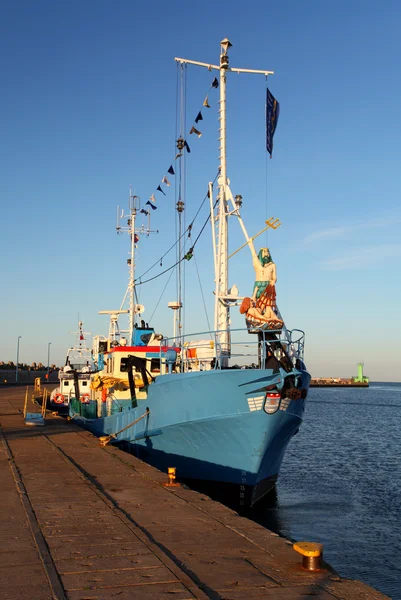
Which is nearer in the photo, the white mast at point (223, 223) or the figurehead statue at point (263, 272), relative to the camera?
the figurehead statue at point (263, 272)

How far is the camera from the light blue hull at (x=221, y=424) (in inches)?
685

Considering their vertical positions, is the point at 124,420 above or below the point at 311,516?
above

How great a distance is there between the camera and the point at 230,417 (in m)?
17.6

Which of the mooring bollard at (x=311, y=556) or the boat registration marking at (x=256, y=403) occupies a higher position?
the boat registration marking at (x=256, y=403)

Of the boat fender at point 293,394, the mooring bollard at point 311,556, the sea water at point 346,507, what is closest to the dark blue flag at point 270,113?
the boat fender at point 293,394

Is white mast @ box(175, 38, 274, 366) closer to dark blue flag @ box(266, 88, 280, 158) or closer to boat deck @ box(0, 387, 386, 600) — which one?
dark blue flag @ box(266, 88, 280, 158)

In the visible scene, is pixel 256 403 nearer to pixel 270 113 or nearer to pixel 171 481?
pixel 171 481

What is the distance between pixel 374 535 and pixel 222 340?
8.02m

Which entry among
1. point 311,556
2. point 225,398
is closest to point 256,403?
point 225,398

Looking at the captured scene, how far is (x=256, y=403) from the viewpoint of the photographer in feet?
56.7

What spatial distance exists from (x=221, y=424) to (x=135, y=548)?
353 inches

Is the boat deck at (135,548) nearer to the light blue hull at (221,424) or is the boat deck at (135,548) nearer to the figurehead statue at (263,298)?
the light blue hull at (221,424)

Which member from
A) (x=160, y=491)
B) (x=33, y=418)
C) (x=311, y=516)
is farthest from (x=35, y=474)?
(x=33, y=418)

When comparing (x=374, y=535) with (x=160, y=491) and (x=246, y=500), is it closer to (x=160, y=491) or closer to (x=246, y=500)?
(x=246, y=500)
